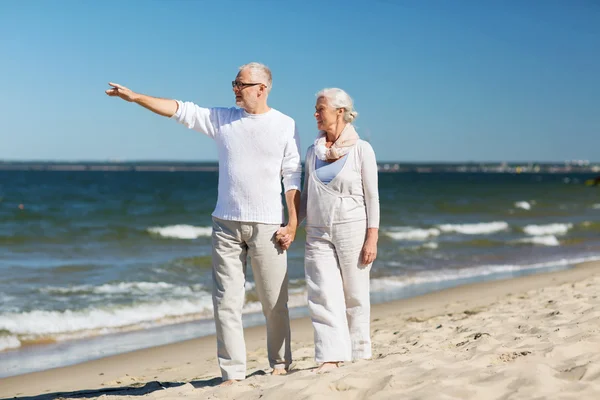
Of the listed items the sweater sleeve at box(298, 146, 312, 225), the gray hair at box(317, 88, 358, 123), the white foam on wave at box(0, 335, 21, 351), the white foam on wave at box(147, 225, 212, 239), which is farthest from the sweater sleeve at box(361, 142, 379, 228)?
the white foam on wave at box(147, 225, 212, 239)

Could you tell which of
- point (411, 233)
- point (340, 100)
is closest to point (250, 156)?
point (340, 100)

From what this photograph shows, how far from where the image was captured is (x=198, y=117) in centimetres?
423

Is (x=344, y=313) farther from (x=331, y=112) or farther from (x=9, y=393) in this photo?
(x=9, y=393)

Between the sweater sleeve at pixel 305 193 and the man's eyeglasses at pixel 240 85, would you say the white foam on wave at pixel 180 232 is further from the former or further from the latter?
the man's eyeglasses at pixel 240 85

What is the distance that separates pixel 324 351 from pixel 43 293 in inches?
276

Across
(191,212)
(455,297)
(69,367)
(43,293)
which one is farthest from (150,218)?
(69,367)

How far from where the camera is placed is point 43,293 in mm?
10055

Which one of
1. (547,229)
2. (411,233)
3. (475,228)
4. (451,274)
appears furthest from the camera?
(475,228)

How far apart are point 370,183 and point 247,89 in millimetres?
977

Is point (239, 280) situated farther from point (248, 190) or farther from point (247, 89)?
point (247, 89)

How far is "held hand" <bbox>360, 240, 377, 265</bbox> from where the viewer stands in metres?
4.29

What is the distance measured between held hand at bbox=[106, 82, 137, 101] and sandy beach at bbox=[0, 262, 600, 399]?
1892 mm

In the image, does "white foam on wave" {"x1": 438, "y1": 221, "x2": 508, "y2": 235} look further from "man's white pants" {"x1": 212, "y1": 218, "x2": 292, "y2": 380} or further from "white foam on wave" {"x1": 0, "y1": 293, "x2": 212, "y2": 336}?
"man's white pants" {"x1": 212, "y1": 218, "x2": 292, "y2": 380}

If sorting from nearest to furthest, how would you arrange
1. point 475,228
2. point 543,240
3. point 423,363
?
point 423,363 < point 543,240 < point 475,228
